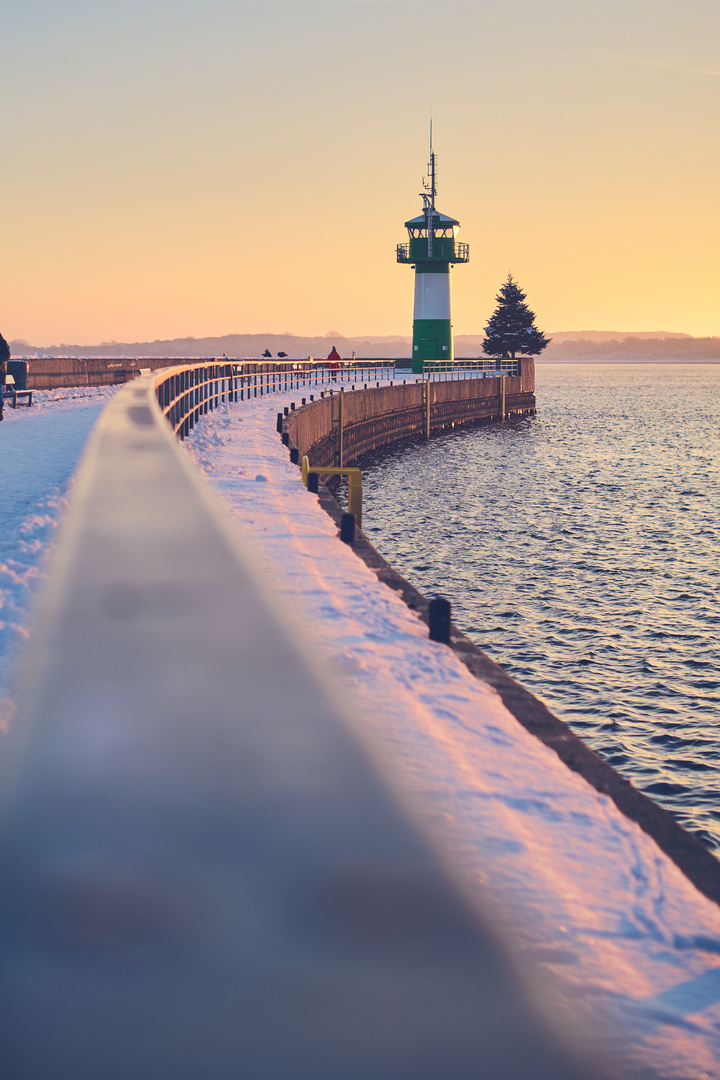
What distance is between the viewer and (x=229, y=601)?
806 cm

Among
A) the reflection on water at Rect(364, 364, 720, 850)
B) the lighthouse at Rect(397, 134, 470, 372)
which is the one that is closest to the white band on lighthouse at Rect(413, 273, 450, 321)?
the lighthouse at Rect(397, 134, 470, 372)

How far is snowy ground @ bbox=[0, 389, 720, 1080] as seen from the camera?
11.4 feet

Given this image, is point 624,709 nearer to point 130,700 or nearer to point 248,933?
point 130,700

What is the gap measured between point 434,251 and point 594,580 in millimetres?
48945

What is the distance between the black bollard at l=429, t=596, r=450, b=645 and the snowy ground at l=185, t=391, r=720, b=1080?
0.13 metres

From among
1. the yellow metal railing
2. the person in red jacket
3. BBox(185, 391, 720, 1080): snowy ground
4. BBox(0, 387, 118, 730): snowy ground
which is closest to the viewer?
BBox(185, 391, 720, 1080): snowy ground

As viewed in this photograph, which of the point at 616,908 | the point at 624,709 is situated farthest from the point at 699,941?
the point at 624,709

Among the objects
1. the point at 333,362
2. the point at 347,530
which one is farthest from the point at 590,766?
the point at 333,362

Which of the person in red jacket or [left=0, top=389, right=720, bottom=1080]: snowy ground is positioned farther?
the person in red jacket

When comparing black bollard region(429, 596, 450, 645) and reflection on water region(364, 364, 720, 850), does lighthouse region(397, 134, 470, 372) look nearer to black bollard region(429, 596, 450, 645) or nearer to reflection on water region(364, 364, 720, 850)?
reflection on water region(364, 364, 720, 850)

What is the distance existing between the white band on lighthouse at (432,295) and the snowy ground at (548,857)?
59898 mm

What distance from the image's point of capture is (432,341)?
67938mm

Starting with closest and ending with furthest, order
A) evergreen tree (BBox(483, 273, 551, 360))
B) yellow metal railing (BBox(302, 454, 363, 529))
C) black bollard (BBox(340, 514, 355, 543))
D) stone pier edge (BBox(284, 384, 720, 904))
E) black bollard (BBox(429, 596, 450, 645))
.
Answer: stone pier edge (BBox(284, 384, 720, 904)) → black bollard (BBox(429, 596, 450, 645)) → black bollard (BBox(340, 514, 355, 543)) → yellow metal railing (BBox(302, 454, 363, 529)) → evergreen tree (BBox(483, 273, 551, 360))

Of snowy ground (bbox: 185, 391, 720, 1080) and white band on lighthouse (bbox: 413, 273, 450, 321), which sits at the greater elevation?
white band on lighthouse (bbox: 413, 273, 450, 321)
